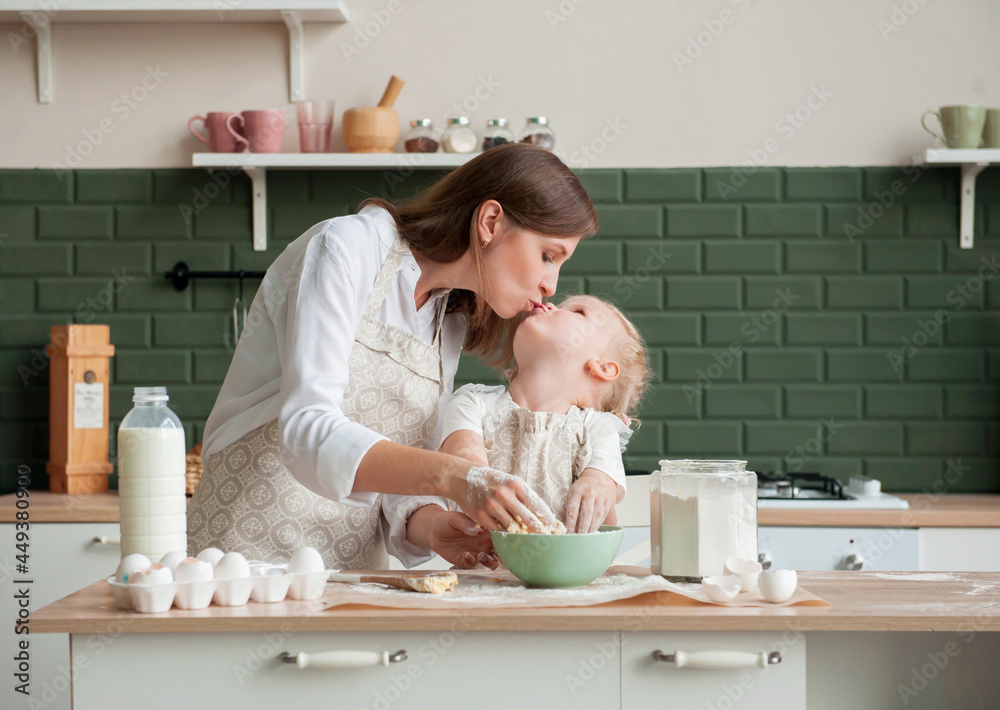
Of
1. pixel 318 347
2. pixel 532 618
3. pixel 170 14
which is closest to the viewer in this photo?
pixel 532 618

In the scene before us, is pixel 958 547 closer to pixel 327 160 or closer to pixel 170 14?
pixel 327 160

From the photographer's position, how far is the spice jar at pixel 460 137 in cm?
307

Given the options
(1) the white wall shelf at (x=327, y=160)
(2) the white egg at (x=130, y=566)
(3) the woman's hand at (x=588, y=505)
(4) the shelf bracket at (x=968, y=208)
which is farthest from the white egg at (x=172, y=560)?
(4) the shelf bracket at (x=968, y=208)

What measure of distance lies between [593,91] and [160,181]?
60.4 inches

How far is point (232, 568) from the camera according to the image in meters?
1.18

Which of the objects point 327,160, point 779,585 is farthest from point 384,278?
point 327,160

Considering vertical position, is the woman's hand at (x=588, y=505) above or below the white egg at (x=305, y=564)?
above

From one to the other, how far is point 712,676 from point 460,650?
31 cm

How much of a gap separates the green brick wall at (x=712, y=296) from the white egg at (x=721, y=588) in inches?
77.9

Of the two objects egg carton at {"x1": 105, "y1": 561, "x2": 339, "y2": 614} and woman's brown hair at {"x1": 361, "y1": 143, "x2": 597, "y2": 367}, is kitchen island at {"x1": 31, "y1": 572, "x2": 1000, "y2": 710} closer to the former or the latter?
egg carton at {"x1": 105, "y1": 561, "x2": 339, "y2": 614}

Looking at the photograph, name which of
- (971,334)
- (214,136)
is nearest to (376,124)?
(214,136)

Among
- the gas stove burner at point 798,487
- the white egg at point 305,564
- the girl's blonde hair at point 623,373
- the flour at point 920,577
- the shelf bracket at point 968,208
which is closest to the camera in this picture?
the white egg at point 305,564

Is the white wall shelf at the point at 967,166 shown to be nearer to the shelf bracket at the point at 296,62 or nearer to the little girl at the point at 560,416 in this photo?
the little girl at the point at 560,416

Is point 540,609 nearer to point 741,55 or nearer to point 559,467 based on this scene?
point 559,467
